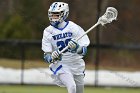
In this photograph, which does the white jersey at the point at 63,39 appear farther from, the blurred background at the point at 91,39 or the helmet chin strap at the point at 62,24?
the blurred background at the point at 91,39

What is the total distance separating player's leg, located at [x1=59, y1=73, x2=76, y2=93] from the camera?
33.2ft

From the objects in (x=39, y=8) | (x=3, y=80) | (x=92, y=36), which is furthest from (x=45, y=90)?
(x=39, y=8)

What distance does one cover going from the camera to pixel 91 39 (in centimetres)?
2270

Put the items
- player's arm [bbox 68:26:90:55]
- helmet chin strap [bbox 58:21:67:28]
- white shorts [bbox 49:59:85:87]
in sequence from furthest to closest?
helmet chin strap [bbox 58:21:67:28] < white shorts [bbox 49:59:85:87] < player's arm [bbox 68:26:90:55]

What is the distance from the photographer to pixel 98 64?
19297mm

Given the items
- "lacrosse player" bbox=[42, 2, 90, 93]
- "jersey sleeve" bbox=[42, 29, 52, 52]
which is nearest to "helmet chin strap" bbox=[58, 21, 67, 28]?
"lacrosse player" bbox=[42, 2, 90, 93]

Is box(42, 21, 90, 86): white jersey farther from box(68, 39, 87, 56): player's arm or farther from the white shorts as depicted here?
box(68, 39, 87, 56): player's arm

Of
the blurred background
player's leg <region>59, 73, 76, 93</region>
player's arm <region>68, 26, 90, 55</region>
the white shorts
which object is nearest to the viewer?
player's leg <region>59, 73, 76, 93</region>

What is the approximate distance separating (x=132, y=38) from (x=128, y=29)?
29.9 inches

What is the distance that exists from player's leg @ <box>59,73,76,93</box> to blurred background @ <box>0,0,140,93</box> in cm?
662

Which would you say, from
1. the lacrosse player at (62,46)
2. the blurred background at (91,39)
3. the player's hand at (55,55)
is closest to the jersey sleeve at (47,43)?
the lacrosse player at (62,46)

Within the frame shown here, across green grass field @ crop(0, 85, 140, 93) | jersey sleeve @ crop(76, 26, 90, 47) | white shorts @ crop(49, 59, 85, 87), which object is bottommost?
→ green grass field @ crop(0, 85, 140, 93)

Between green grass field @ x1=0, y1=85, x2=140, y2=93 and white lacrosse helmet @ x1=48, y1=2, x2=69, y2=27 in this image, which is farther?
green grass field @ x1=0, y1=85, x2=140, y2=93

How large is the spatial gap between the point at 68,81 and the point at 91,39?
41.1ft
